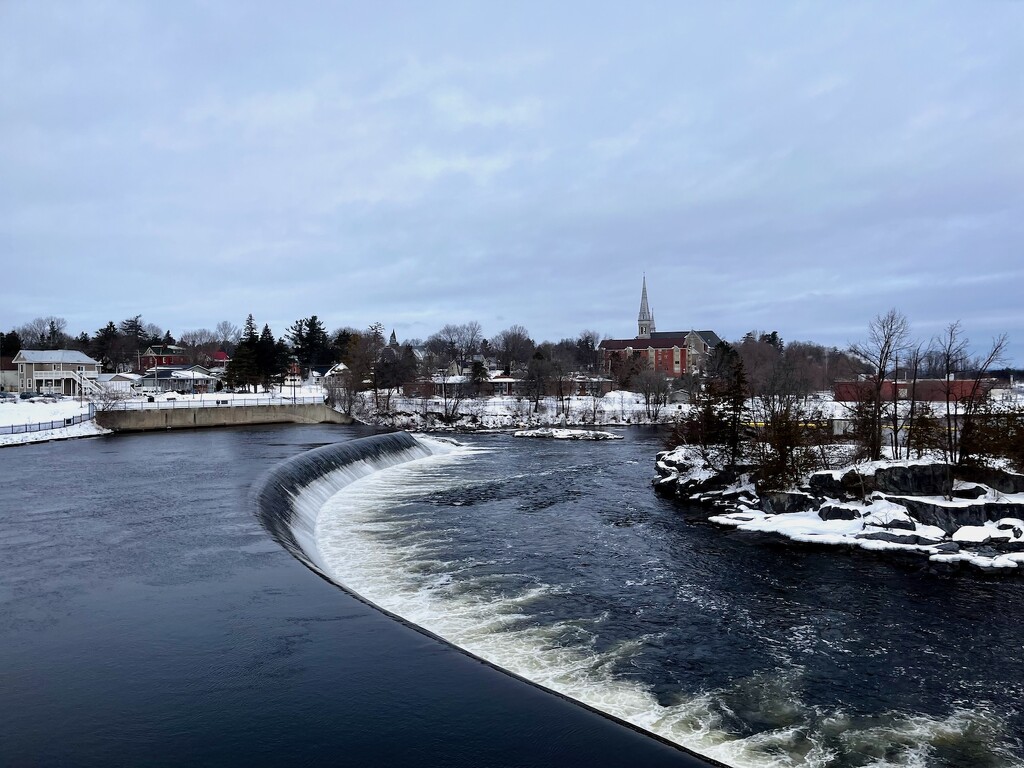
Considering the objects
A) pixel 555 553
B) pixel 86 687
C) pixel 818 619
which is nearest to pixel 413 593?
pixel 555 553

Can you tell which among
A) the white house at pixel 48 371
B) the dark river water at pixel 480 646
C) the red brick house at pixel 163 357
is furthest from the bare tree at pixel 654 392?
the red brick house at pixel 163 357

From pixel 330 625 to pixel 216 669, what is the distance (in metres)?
2.05

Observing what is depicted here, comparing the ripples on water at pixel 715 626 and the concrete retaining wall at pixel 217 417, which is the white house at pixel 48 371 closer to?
the concrete retaining wall at pixel 217 417

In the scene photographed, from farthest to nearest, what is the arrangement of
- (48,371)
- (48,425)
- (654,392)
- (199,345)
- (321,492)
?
(199,345) → (654,392) → (48,371) → (48,425) → (321,492)

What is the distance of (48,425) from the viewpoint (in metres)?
42.8

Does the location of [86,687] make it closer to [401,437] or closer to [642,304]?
[401,437]

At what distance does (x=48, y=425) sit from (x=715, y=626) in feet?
146

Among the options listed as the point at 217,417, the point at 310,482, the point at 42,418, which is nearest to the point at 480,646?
the point at 310,482

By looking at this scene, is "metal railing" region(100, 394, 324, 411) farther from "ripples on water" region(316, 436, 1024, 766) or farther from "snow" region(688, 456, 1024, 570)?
"snow" region(688, 456, 1024, 570)

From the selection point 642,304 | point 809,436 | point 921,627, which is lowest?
point 921,627

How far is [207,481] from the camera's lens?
86.2ft

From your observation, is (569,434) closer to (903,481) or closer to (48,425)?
(903,481)

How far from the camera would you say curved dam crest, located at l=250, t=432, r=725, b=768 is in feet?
34.7

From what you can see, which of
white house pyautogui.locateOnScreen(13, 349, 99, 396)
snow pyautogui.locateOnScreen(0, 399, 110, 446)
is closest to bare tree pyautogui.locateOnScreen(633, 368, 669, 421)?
snow pyautogui.locateOnScreen(0, 399, 110, 446)
